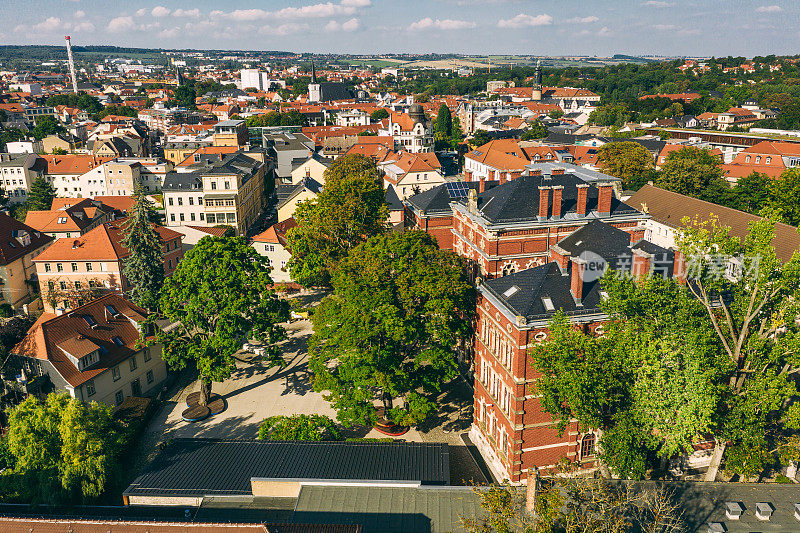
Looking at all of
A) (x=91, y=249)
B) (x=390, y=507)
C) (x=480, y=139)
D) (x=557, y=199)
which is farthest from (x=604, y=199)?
(x=480, y=139)

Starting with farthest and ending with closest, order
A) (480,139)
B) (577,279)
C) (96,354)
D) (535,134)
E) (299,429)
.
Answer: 1. (535,134)
2. (480,139)
3. (96,354)
4. (299,429)
5. (577,279)

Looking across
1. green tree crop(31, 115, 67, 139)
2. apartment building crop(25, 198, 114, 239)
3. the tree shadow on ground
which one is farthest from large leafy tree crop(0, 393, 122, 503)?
green tree crop(31, 115, 67, 139)

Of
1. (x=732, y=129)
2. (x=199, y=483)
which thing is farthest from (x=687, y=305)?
(x=732, y=129)

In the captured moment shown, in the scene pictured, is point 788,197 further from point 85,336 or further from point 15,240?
point 15,240

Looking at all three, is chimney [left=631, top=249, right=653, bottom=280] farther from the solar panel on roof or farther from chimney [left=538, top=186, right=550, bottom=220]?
the solar panel on roof

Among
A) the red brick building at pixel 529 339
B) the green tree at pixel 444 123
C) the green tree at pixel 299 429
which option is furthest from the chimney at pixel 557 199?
the green tree at pixel 444 123

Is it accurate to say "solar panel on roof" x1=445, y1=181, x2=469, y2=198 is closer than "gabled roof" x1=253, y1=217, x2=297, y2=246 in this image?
Yes

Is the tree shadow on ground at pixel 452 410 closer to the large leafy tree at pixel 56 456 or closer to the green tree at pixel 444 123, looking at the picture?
the large leafy tree at pixel 56 456
